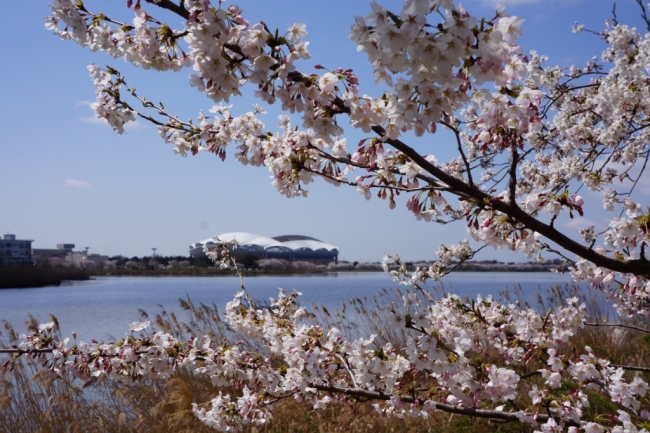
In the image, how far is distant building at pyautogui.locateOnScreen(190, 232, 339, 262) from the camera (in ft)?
198

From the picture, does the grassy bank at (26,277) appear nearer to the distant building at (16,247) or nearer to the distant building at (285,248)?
the distant building at (285,248)

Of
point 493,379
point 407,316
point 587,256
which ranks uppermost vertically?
point 587,256

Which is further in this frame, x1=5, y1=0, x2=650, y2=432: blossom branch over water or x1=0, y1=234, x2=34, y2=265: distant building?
x1=0, y1=234, x2=34, y2=265: distant building

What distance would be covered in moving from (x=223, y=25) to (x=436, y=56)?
0.51 meters

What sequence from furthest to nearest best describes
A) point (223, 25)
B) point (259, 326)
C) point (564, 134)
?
point (564, 134)
point (259, 326)
point (223, 25)

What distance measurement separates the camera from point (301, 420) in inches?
158

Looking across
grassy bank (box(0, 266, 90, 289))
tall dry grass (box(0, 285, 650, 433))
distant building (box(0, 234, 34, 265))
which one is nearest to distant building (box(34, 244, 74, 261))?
distant building (box(0, 234, 34, 265))

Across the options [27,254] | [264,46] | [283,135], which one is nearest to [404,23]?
[264,46]

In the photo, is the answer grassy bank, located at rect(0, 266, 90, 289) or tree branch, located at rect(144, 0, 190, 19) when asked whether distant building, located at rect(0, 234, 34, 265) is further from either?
tree branch, located at rect(144, 0, 190, 19)

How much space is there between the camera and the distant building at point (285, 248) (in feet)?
198

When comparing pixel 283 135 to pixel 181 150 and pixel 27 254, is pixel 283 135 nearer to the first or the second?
pixel 181 150

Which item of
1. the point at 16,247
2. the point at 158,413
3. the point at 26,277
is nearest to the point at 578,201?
the point at 158,413

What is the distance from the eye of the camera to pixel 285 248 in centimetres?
6331

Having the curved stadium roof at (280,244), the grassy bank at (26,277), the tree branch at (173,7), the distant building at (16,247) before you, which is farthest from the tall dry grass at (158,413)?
the distant building at (16,247)
